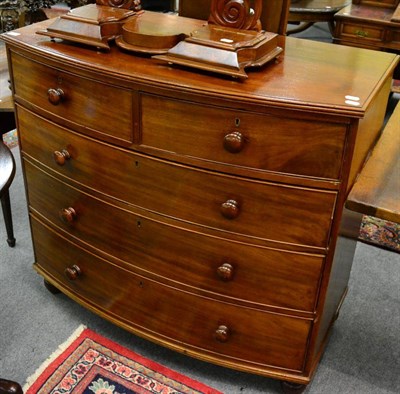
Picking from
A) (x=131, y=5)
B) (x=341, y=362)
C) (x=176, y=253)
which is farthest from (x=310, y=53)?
(x=341, y=362)

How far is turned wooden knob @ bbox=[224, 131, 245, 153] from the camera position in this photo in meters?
1.29

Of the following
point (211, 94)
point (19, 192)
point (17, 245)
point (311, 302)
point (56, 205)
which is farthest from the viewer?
point (19, 192)

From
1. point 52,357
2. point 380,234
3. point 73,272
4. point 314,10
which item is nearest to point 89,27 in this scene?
point 73,272

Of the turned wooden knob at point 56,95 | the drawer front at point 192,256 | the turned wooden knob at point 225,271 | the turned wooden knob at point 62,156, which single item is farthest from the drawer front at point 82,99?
the turned wooden knob at point 225,271

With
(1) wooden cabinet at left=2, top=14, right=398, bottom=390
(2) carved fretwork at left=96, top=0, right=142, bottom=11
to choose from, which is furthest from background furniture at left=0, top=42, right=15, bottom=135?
(2) carved fretwork at left=96, top=0, right=142, bottom=11

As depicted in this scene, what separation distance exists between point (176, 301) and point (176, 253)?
0.58 feet

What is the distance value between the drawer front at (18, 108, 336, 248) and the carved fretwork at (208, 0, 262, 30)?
41 centimetres

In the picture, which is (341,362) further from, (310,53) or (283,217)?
(310,53)

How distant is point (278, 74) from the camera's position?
4.51ft

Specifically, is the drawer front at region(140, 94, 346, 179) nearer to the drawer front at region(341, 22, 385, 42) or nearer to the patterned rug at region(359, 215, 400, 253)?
the patterned rug at region(359, 215, 400, 253)

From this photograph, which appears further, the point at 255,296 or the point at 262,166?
the point at 255,296

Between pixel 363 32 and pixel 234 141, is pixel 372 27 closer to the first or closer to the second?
pixel 363 32

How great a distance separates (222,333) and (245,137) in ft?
2.00

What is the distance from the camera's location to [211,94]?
1.26m
